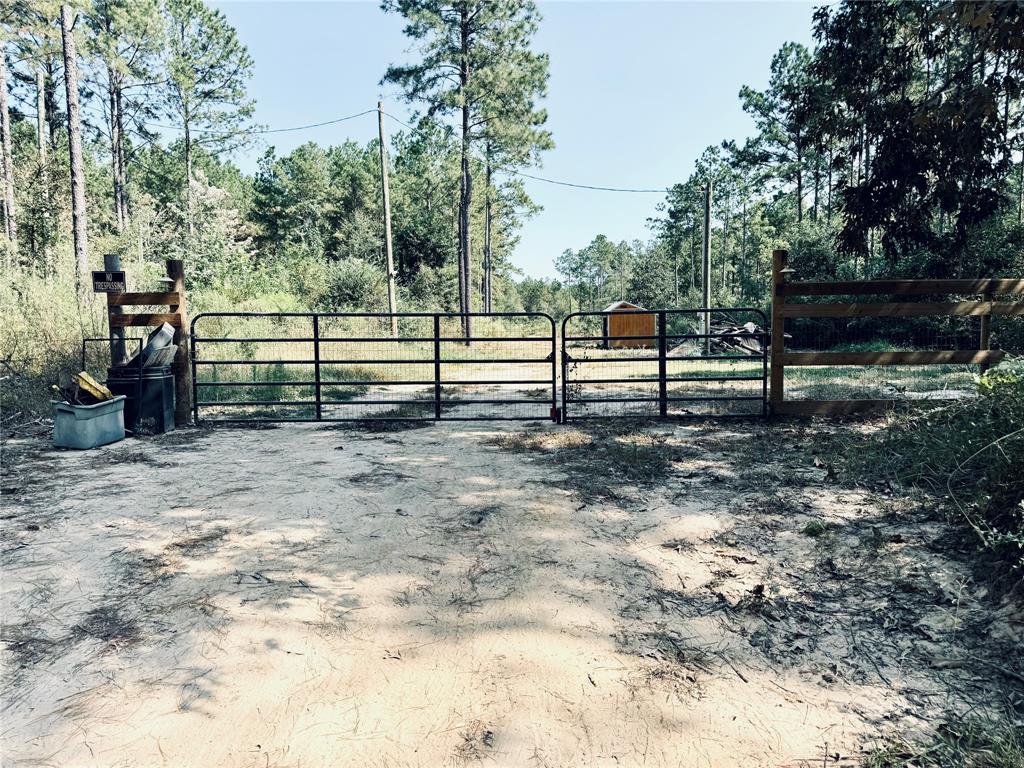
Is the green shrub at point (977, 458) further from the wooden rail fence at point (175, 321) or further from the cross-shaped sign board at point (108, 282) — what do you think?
the cross-shaped sign board at point (108, 282)

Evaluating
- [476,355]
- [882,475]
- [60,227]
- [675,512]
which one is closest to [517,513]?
[675,512]

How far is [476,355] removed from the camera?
1923 centimetres

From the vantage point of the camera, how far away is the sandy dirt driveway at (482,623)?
91.9 inches

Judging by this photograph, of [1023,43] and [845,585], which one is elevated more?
[1023,43]

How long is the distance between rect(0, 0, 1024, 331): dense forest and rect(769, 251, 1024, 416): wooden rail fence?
0.76 metres

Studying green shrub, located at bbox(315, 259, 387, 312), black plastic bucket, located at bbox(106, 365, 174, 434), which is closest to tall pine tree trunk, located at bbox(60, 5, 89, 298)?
black plastic bucket, located at bbox(106, 365, 174, 434)

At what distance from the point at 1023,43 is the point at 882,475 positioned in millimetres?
4017

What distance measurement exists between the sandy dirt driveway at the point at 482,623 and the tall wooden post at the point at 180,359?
2828 millimetres

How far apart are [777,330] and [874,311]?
1037 millimetres

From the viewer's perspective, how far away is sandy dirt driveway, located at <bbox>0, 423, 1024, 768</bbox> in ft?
7.66

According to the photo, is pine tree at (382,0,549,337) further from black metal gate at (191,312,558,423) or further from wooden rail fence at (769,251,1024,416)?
wooden rail fence at (769,251,1024,416)

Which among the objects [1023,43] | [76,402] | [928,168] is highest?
[1023,43]

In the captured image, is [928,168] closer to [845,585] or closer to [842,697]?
[845,585]

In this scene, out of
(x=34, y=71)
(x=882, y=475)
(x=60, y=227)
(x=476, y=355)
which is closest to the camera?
(x=882, y=475)
